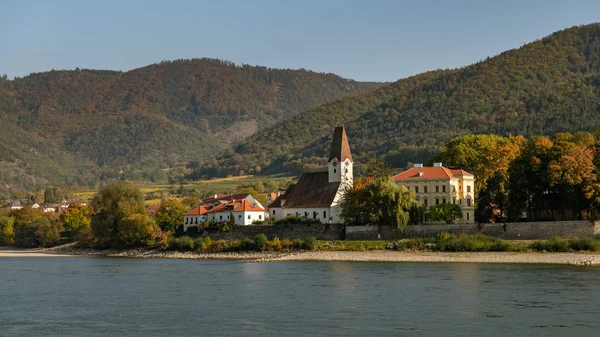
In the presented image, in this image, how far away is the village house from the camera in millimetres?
90188

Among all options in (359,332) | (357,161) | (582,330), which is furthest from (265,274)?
(357,161)

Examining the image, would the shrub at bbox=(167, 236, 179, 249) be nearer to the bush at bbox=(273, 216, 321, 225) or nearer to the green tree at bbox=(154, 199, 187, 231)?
the green tree at bbox=(154, 199, 187, 231)

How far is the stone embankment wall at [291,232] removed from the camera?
81062 mm

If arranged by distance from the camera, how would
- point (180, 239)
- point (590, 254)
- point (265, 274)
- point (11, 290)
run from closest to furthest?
point (11, 290) → point (265, 274) → point (590, 254) → point (180, 239)

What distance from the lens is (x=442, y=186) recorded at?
79750mm

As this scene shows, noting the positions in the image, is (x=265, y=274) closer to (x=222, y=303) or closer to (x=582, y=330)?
(x=222, y=303)

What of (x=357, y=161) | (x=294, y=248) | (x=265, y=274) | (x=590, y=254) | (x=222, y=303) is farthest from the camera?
(x=357, y=161)

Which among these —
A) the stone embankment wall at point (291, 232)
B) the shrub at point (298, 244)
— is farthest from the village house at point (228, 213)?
the shrub at point (298, 244)

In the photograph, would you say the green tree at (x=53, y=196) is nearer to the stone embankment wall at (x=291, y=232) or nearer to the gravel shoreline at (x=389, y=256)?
the gravel shoreline at (x=389, y=256)

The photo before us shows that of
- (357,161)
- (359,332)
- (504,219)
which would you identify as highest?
(357,161)

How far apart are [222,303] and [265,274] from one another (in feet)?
49.2

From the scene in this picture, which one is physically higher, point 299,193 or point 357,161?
point 357,161

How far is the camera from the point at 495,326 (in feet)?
121

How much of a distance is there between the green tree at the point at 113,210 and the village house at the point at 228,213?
616 cm
